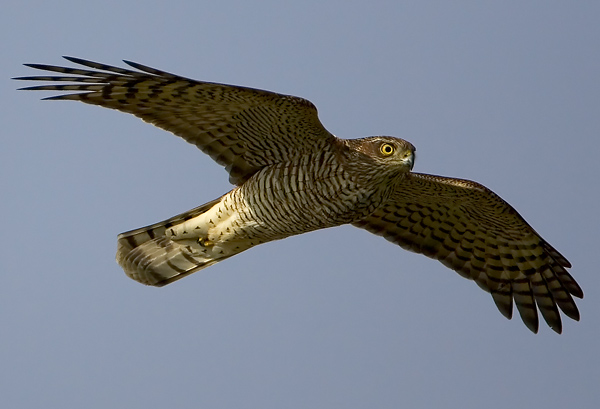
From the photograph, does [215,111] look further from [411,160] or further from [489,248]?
[489,248]

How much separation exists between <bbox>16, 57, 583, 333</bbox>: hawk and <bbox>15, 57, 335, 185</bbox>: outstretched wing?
11 mm

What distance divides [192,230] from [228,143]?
1.01 meters

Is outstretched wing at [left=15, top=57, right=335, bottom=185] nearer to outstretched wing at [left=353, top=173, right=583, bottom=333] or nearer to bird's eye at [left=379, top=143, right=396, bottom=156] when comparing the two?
bird's eye at [left=379, top=143, right=396, bottom=156]

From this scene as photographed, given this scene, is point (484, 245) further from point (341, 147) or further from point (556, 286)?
point (341, 147)

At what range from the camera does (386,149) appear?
349 inches

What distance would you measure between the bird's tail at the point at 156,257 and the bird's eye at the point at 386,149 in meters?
2.22

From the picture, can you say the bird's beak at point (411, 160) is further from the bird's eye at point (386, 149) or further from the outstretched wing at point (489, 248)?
the outstretched wing at point (489, 248)

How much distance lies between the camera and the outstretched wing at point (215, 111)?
28.0 feet

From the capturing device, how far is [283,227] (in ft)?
30.7

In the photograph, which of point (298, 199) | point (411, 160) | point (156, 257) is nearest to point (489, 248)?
point (411, 160)

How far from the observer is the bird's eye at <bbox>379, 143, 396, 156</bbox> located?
884cm

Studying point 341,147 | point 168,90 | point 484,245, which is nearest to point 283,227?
point 341,147

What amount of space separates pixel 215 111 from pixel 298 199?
3.59 ft

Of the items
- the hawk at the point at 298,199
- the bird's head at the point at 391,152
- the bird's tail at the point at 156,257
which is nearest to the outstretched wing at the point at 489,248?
the hawk at the point at 298,199
